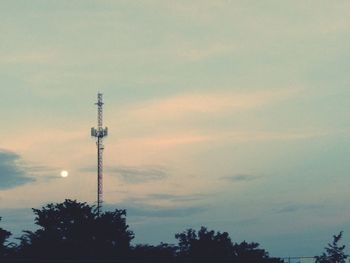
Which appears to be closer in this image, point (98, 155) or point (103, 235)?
point (98, 155)

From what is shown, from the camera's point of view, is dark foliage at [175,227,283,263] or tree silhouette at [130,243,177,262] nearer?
tree silhouette at [130,243,177,262]

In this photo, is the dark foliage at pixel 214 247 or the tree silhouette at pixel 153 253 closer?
the tree silhouette at pixel 153 253

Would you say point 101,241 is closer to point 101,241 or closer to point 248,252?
point 101,241

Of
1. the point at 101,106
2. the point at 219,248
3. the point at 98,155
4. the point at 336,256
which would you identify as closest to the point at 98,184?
the point at 98,155

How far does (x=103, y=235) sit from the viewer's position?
83.6m

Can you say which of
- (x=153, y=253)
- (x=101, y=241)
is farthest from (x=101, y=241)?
(x=153, y=253)

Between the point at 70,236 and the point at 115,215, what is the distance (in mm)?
8814

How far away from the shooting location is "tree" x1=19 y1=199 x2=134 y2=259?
73.4 metres

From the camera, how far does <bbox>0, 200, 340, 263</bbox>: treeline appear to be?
69812 mm

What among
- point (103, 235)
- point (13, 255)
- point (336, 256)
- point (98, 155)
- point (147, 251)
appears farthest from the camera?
point (103, 235)

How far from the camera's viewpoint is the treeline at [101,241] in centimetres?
6981

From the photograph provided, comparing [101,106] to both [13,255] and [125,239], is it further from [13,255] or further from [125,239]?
[13,255]

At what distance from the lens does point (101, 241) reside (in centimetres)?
8162

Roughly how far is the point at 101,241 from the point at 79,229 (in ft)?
8.50
